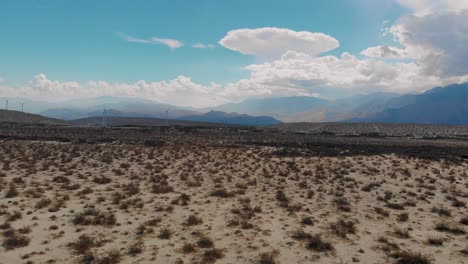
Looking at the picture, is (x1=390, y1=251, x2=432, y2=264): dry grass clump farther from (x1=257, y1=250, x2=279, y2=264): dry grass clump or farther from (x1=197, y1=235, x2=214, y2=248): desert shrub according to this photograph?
(x1=197, y1=235, x2=214, y2=248): desert shrub

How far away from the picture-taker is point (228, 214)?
53.9 ft

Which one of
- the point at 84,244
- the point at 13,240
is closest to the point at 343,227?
the point at 84,244

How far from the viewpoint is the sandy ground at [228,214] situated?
11656 mm

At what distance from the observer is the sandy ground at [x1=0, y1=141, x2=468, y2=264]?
38.2ft

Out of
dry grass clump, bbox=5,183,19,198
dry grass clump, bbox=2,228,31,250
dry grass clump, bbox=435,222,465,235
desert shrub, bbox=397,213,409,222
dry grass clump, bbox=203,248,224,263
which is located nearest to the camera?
dry grass clump, bbox=203,248,224,263

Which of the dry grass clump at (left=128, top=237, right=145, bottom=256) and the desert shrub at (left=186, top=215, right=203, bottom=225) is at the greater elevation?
the desert shrub at (left=186, top=215, right=203, bottom=225)

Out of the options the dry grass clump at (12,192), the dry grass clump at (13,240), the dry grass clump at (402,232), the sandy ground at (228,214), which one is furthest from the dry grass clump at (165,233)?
the dry grass clump at (12,192)

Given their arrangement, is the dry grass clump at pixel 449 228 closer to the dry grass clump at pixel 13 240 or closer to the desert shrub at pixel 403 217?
the desert shrub at pixel 403 217

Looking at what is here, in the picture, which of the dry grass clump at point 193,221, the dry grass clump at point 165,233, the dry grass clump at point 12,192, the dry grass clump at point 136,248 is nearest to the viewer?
the dry grass clump at point 136,248

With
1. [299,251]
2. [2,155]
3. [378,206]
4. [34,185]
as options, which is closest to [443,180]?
[378,206]

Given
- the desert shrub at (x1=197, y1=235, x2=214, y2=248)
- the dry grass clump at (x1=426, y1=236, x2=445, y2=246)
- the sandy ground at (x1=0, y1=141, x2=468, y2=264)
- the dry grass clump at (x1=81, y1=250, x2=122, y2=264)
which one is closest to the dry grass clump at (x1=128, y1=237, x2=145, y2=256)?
the sandy ground at (x1=0, y1=141, x2=468, y2=264)

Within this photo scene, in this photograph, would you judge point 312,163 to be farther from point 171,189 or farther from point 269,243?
point 269,243

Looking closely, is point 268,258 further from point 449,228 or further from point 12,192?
point 12,192

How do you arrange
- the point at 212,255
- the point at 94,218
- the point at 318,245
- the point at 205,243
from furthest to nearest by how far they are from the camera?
the point at 94,218 → the point at 205,243 → the point at 318,245 → the point at 212,255
